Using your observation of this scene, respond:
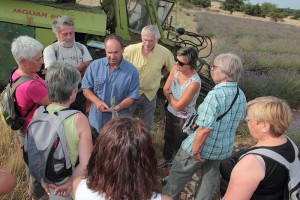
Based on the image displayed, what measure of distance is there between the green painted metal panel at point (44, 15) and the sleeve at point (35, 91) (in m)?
2.87

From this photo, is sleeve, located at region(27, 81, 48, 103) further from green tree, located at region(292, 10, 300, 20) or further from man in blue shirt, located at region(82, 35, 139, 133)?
green tree, located at region(292, 10, 300, 20)

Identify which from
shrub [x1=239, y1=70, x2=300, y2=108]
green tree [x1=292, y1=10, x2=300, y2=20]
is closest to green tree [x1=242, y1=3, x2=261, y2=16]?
green tree [x1=292, y1=10, x2=300, y2=20]

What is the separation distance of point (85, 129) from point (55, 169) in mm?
325

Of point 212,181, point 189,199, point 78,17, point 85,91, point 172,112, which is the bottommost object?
point 189,199

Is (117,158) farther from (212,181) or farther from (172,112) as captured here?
(172,112)

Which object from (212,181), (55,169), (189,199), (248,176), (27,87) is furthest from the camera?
(189,199)

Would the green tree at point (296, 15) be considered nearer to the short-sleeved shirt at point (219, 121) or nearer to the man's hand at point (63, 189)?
the short-sleeved shirt at point (219, 121)

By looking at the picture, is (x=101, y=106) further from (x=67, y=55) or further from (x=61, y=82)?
(x=61, y=82)

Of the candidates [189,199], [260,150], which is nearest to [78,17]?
[189,199]

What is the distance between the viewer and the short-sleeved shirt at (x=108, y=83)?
3088mm

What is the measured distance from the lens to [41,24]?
4.90 m

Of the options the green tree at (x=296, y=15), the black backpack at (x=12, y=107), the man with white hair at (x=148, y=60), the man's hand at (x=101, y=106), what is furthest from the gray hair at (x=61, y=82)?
the green tree at (x=296, y=15)

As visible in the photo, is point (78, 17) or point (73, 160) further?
point (78, 17)

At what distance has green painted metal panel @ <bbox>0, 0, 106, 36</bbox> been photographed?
4773 mm
